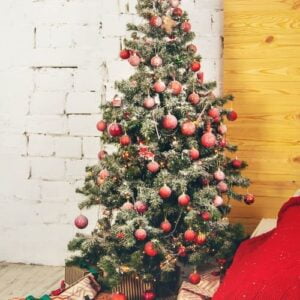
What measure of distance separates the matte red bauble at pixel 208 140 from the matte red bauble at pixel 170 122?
124 mm

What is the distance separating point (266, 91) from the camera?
264 cm

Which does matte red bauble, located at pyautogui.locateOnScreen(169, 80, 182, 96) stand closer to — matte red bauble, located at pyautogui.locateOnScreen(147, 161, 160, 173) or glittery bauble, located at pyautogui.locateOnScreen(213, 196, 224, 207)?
matte red bauble, located at pyautogui.locateOnScreen(147, 161, 160, 173)

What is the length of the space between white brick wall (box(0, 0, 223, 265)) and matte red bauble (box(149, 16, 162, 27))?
762mm

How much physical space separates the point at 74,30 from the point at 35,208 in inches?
38.8

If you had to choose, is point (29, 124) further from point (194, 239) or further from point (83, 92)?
point (194, 239)

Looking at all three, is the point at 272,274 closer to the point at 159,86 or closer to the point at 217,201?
the point at 217,201

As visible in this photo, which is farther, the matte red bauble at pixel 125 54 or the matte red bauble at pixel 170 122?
the matte red bauble at pixel 125 54

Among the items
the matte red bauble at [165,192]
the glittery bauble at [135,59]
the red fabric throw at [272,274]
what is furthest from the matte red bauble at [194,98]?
the red fabric throw at [272,274]

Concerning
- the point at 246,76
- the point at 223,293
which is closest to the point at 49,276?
the point at 246,76

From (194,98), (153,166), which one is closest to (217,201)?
(153,166)

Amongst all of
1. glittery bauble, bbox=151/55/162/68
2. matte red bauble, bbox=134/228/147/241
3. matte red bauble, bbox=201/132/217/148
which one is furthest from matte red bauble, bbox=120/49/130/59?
matte red bauble, bbox=134/228/147/241

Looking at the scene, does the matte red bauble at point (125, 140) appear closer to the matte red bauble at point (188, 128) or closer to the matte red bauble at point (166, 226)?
the matte red bauble at point (188, 128)

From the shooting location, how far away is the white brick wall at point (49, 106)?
115 inches

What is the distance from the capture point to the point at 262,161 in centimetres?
268
